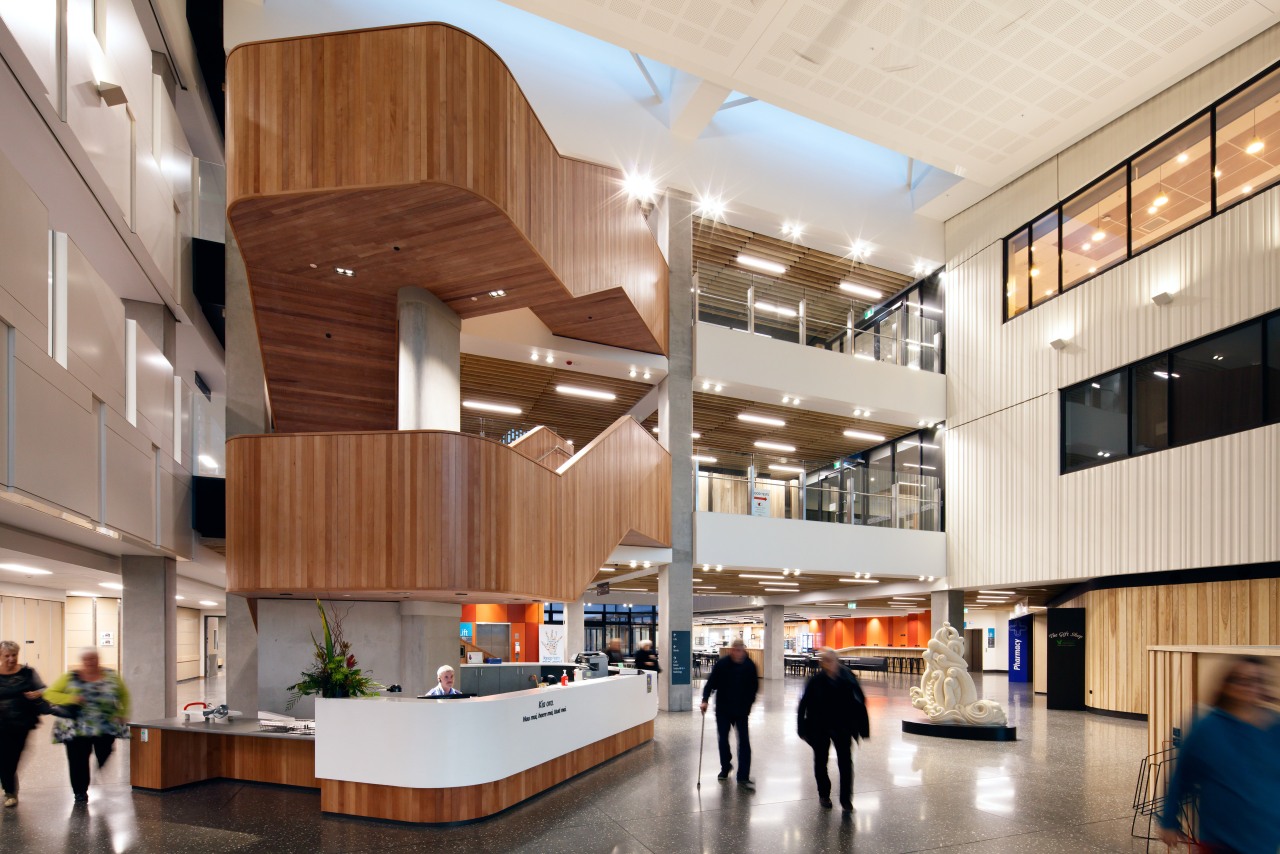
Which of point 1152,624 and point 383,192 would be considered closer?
point 383,192

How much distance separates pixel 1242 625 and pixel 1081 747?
4109mm

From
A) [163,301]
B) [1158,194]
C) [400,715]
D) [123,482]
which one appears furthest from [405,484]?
[1158,194]

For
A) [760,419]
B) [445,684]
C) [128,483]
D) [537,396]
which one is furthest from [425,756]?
[760,419]

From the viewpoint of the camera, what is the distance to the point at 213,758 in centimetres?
922

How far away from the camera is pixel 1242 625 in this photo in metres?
13.5

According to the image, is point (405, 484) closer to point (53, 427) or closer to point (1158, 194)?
point (53, 427)

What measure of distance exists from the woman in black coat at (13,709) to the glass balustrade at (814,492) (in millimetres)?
11649

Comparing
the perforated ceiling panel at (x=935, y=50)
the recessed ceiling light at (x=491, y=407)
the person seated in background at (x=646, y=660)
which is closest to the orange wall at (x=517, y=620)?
the recessed ceiling light at (x=491, y=407)

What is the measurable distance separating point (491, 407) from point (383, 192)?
477 inches

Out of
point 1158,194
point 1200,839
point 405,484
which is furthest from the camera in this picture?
point 1158,194

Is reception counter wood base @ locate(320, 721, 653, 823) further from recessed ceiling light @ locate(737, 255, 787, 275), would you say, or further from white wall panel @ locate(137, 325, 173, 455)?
recessed ceiling light @ locate(737, 255, 787, 275)

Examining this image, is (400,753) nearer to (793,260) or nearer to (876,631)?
(793,260)

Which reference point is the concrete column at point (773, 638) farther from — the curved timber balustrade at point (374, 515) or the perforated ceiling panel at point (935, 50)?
the curved timber balustrade at point (374, 515)

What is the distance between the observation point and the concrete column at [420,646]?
1158 cm
